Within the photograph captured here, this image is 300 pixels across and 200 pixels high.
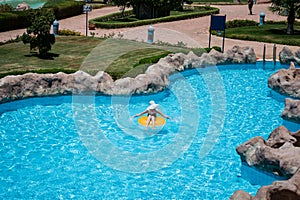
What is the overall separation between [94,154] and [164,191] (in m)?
3.36

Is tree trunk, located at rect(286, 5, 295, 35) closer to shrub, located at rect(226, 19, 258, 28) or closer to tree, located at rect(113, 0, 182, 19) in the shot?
shrub, located at rect(226, 19, 258, 28)

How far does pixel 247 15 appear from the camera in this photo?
47688mm

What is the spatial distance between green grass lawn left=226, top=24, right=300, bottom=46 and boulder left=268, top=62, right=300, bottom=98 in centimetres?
1101

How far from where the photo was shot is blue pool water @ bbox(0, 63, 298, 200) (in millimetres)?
13952

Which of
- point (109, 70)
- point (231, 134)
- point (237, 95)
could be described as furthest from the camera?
point (109, 70)

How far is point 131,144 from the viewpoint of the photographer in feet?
55.2

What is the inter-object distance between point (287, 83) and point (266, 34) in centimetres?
1579

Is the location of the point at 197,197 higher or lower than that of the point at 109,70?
lower

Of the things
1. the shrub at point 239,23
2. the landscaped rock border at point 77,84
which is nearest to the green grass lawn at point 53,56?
the landscaped rock border at point 77,84

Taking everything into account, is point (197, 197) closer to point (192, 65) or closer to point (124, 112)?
point (124, 112)

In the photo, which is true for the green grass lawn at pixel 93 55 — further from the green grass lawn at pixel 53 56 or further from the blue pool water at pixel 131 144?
the blue pool water at pixel 131 144

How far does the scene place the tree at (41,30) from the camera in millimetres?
26125

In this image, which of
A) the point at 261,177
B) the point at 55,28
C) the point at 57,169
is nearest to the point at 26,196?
the point at 57,169

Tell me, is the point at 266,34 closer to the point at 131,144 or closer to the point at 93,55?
the point at 93,55
